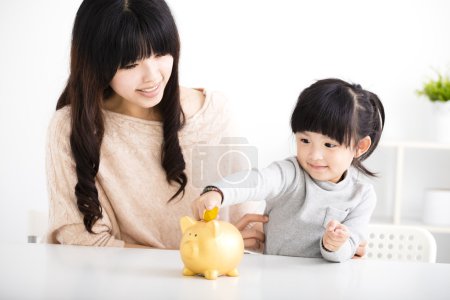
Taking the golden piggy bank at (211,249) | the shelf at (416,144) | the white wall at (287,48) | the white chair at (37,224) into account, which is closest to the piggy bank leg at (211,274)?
the golden piggy bank at (211,249)

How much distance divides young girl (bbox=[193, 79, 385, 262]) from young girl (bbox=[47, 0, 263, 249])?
0.33 feet

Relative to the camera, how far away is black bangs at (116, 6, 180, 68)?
1.30 metres

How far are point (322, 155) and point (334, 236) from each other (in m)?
0.21

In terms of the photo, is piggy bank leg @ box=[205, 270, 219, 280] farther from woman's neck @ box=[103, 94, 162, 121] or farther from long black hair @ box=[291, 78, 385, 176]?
woman's neck @ box=[103, 94, 162, 121]

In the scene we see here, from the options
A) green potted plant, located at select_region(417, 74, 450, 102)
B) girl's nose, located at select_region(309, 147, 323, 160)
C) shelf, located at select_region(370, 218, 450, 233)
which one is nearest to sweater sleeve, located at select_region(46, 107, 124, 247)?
girl's nose, located at select_region(309, 147, 323, 160)

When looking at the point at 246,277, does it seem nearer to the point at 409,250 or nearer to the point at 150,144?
the point at 150,144

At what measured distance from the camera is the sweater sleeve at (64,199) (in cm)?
143

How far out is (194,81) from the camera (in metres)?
3.04

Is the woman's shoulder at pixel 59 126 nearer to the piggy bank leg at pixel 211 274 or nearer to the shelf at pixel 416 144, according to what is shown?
the piggy bank leg at pixel 211 274

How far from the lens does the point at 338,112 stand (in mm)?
1261

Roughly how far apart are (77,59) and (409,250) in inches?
40.0

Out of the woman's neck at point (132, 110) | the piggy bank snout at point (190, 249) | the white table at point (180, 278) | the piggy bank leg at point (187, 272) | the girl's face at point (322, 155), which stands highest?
the woman's neck at point (132, 110)

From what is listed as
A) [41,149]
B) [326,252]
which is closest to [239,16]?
[41,149]

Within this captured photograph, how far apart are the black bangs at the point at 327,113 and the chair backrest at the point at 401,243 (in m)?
Result: 0.49
